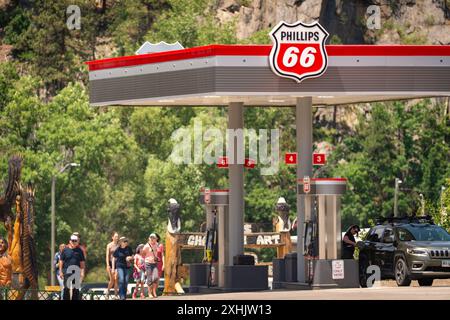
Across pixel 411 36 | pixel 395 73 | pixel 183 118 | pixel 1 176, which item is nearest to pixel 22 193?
pixel 395 73

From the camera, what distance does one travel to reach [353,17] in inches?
4781

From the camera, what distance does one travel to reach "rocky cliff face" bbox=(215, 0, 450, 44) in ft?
388

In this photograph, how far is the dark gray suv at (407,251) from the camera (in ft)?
133

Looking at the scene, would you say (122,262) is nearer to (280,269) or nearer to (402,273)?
(280,269)

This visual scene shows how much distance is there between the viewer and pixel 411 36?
398 feet

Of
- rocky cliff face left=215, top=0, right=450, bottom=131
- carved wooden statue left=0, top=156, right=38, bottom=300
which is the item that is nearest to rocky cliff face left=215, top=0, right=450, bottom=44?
rocky cliff face left=215, top=0, right=450, bottom=131

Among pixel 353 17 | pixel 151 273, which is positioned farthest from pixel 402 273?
pixel 353 17

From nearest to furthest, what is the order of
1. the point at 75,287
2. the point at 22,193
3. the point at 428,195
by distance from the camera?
the point at 75,287 < the point at 22,193 < the point at 428,195

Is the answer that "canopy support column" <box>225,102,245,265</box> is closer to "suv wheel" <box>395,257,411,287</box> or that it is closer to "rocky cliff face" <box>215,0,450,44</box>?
"suv wheel" <box>395,257,411,287</box>

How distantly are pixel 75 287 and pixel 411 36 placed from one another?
8514 centimetres

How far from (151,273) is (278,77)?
6752 mm

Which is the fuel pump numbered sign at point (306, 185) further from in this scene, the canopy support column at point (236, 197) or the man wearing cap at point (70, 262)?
the man wearing cap at point (70, 262)

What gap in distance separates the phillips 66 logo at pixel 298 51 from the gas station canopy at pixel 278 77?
0.71 feet

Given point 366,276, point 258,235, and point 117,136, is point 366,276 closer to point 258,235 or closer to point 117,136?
point 258,235
